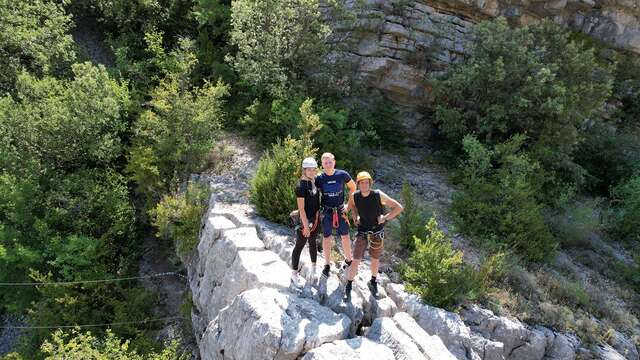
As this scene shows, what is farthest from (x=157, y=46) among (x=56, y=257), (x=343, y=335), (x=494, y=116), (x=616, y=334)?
(x=616, y=334)

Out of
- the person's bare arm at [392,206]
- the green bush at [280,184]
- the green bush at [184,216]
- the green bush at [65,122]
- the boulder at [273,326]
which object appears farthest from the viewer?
the green bush at [65,122]

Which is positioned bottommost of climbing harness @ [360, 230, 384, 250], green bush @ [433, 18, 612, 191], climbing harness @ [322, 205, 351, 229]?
climbing harness @ [360, 230, 384, 250]

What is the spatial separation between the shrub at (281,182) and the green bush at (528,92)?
5.41 metres

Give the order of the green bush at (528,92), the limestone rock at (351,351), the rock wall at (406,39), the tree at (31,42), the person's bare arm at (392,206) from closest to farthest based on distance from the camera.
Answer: the limestone rock at (351,351) → the person's bare arm at (392,206) → the green bush at (528,92) → the tree at (31,42) → the rock wall at (406,39)

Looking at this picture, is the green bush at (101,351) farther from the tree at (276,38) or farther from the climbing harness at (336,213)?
the tree at (276,38)

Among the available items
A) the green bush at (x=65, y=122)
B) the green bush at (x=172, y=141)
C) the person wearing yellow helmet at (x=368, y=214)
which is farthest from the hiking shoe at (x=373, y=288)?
the green bush at (x=65, y=122)

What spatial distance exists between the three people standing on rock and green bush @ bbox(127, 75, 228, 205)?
15.6ft

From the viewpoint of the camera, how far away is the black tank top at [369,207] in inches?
249

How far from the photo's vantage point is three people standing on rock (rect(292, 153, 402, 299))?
6.23 meters

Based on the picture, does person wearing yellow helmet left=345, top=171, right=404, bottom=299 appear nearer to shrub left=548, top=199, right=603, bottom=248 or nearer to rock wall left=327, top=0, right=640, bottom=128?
shrub left=548, top=199, right=603, bottom=248

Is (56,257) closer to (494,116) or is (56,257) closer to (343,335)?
(343,335)

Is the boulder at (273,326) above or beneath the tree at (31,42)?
beneath

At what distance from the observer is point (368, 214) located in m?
6.37

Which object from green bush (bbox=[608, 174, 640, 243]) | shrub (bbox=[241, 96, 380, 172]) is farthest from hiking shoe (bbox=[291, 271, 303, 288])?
green bush (bbox=[608, 174, 640, 243])
